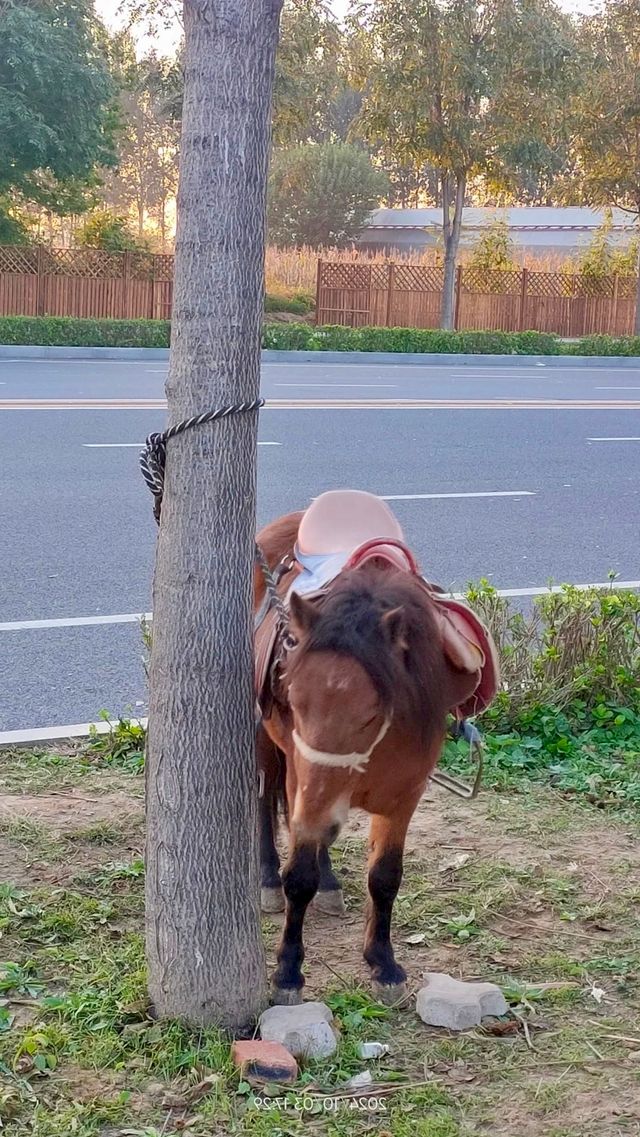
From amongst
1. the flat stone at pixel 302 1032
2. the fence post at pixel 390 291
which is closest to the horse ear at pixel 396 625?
the flat stone at pixel 302 1032

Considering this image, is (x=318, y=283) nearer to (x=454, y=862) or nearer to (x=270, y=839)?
(x=454, y=862)

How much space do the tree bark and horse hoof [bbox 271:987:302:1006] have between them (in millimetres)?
27282

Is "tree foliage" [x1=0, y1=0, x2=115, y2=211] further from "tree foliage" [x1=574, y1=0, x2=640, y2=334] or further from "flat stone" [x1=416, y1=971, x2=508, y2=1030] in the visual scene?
"flat stone" [x1=416, y1=971, x2=508, y2=1030]

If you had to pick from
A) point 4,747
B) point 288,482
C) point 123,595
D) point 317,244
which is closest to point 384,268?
point 317,244

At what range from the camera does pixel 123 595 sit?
260 inches

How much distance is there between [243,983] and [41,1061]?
0.49m


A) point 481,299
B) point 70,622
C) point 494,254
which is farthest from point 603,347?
point 70,622

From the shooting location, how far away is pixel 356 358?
24891 millimetres

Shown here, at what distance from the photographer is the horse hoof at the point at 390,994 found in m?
3.14

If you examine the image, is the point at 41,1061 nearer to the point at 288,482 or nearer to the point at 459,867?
the point at 459,867

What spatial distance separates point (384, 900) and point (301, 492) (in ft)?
21.7

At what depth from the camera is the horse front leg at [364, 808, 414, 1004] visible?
121 inches

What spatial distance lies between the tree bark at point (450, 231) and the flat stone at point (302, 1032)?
2743cm

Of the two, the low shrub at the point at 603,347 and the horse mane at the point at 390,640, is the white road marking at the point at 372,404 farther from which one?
the low shrub at the point at 603,347
